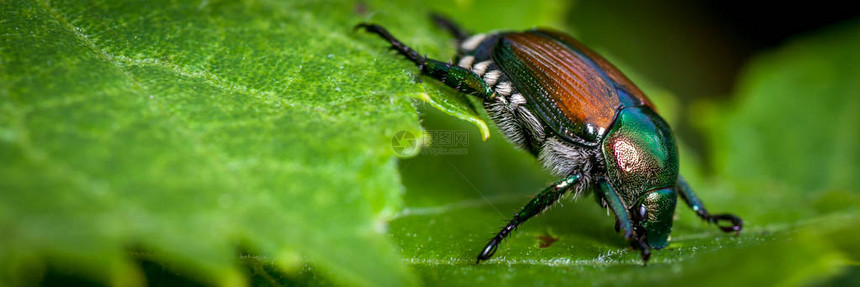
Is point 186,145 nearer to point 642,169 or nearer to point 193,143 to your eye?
point 193,143

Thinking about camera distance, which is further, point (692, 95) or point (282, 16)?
point (692, 95)

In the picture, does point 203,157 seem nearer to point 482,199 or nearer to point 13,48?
point 13,48

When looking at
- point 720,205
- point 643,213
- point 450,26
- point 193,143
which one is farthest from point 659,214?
point 193,143

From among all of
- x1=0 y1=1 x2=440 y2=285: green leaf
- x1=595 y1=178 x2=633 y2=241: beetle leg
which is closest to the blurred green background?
x1=0 y1=1 x2=440 y2=285: green leaf

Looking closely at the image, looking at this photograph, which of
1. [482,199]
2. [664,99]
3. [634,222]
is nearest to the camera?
[634,222]

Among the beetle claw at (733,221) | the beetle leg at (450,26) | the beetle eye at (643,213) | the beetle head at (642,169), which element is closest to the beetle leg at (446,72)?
the beetle head at (642,169)

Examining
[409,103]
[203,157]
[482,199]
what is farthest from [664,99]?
[203,157]

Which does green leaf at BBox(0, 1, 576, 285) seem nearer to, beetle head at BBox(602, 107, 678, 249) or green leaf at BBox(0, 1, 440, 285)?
green leaf at BBox(0, 1, 440, 285)

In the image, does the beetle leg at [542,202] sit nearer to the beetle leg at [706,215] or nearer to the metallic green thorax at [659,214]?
the metallic green thorax at [659,214]
